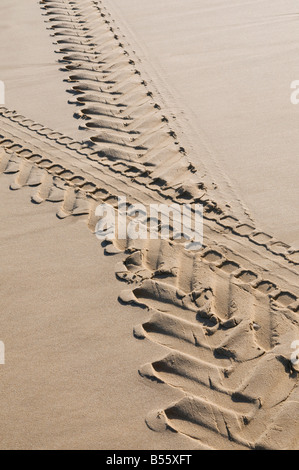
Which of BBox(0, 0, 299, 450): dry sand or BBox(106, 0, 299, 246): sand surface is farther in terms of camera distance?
BBox(106, 0, 299, 246): sand surface

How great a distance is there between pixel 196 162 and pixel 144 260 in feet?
3.26

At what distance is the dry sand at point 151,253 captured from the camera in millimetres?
1934

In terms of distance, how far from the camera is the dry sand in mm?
1934

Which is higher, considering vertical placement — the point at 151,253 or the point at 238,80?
the point at 238,80

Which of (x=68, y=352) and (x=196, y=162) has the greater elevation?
(x=196, y=162)

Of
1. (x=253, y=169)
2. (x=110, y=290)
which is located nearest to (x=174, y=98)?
(x=253, y=169)

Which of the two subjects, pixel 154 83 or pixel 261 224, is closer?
pixel 261 224

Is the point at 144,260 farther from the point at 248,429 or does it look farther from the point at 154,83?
the point at 154,83

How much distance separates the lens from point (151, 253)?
2689mm

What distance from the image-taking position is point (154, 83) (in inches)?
172

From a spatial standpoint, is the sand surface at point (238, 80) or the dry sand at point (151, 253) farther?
the sand surface at point (238, 80)

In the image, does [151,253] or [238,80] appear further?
[238,80]
